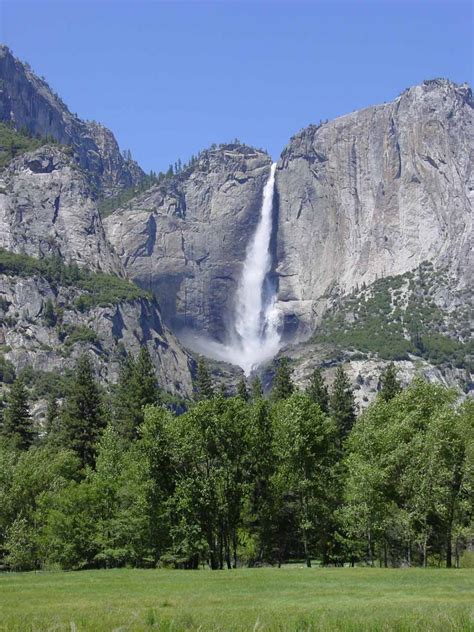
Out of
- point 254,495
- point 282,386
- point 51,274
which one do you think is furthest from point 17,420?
point 51,274

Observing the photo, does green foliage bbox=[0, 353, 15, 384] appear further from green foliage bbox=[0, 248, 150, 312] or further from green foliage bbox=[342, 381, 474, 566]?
green foliage bbox=[342, 381, 474, 566]

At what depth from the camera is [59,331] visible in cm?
18238

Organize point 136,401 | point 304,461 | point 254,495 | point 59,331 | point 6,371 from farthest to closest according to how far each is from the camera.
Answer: point 59,331 < point 6,371 < point 136,401 < point 254,495 < point 304,461

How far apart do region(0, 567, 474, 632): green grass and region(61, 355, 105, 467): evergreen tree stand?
29.7m

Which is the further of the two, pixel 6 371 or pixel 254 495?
pixel 6 371

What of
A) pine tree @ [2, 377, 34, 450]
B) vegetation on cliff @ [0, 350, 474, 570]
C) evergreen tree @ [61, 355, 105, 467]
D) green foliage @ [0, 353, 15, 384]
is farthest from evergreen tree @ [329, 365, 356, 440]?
green foliage @ [0, 353, 15, 384]

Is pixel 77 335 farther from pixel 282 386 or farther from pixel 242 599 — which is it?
pixel 242 599

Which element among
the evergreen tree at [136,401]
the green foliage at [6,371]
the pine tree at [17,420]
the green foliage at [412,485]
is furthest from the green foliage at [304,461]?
the green foliage at [6,371]

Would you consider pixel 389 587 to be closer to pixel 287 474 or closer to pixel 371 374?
pixel 287 474

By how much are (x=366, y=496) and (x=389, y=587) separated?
14.8 m

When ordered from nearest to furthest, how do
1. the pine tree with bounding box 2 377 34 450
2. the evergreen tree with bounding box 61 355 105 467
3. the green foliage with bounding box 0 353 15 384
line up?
the evergreen tree with bounding box 61 355 105 467, the pine tree with bounding box 2 377 34 450, the green foliage with bounding box 0 353 15 384

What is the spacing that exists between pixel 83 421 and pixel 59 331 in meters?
120

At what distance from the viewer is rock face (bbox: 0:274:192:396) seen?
17262 cm

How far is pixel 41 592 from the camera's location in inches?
1067
